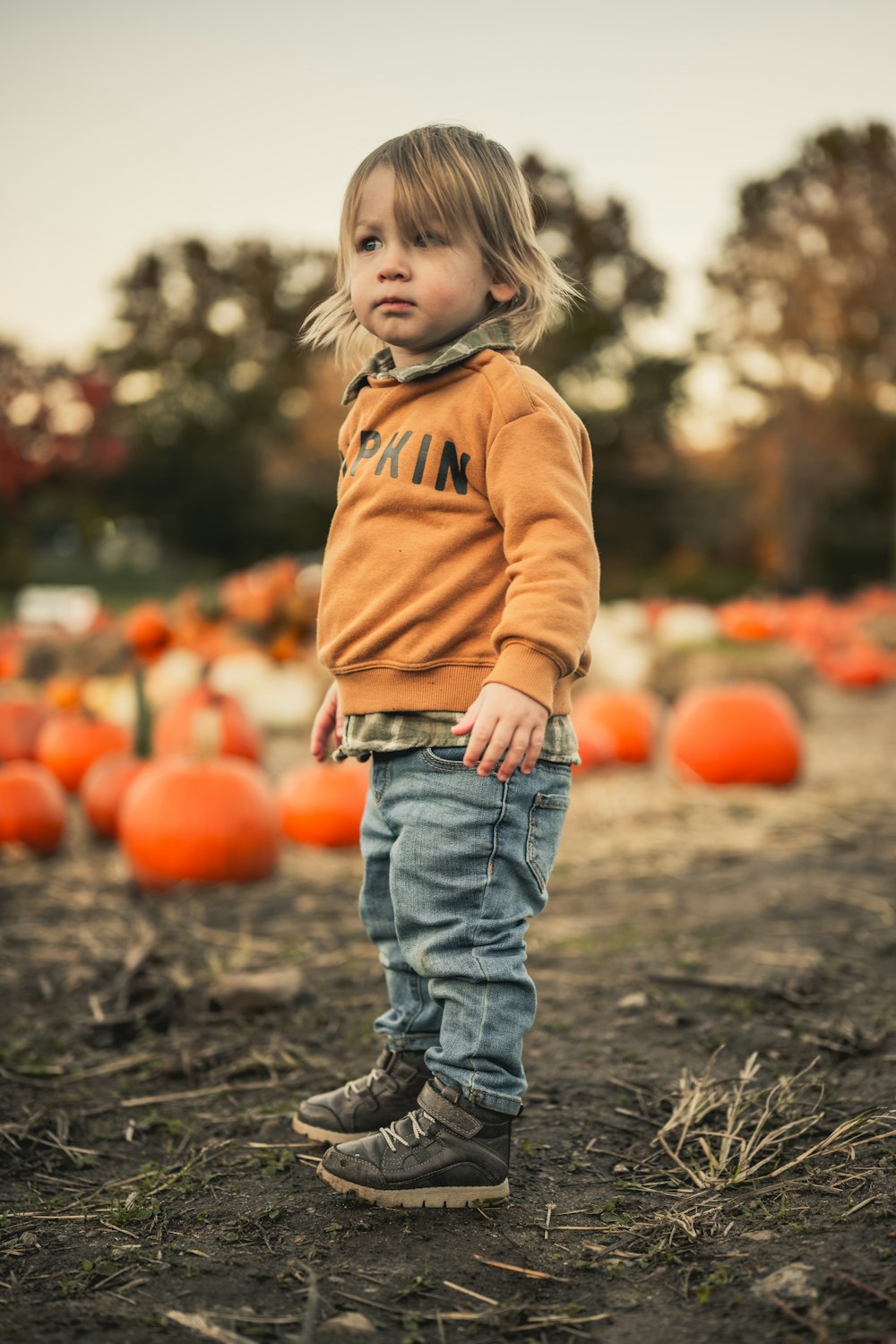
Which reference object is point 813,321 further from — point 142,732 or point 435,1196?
point 435,1196

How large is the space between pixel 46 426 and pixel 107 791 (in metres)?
19.4

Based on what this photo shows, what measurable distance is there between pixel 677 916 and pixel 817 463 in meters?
22.9

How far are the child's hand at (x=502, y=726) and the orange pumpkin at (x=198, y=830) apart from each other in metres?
2.36

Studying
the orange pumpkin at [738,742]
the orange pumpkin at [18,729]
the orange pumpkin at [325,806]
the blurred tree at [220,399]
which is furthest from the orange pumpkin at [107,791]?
the blurred tree at [220,399]

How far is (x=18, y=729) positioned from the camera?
19.0ft

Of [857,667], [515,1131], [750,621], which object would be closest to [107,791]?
[515,1131]

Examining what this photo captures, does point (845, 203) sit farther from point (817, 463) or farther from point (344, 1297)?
point (344, 1297)

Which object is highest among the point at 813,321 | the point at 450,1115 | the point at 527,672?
the point at 813,321

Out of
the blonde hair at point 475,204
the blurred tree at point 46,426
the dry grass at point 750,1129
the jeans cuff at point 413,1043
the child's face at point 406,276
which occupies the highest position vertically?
the blurred tree at point 46,426

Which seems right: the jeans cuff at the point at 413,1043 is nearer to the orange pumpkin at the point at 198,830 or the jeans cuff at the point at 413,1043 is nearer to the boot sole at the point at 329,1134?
the boot sole at the point at 329,1134

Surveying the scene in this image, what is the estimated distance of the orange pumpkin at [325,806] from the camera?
176 inches

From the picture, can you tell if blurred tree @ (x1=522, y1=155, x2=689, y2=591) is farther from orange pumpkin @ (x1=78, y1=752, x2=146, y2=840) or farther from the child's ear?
the child's ear

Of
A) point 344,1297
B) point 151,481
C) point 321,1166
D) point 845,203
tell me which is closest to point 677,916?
point 321,1166

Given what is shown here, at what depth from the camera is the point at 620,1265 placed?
5.28ft
